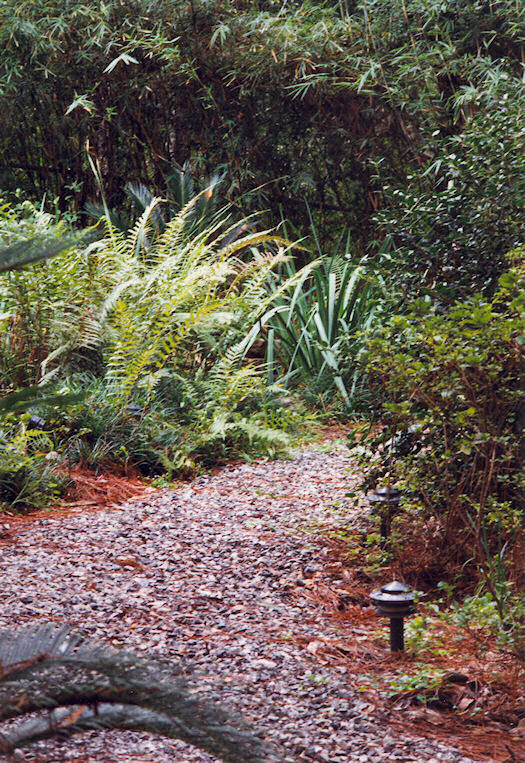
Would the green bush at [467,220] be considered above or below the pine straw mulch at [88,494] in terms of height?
above

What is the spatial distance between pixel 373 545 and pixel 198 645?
940mm

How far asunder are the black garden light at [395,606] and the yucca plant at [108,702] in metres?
1.31

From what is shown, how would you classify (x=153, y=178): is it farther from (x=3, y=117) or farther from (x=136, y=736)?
(x=136, y=736)

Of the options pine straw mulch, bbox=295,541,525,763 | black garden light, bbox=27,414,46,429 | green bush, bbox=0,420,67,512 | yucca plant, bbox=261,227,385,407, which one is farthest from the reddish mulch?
yucca plant, bbox=261,227,385,407

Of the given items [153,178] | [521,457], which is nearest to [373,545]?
[521,457]

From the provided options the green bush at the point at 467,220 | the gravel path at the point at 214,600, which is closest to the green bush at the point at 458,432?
the green bush at the point at 467,220

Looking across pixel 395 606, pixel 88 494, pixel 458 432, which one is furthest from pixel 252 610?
pixel 88 494

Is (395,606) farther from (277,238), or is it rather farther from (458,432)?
(277,238)

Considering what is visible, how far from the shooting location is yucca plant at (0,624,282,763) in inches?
27.0

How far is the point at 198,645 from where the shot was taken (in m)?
2.07

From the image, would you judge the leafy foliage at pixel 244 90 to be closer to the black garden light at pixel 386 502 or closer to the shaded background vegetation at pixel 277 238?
the shaded background vegetation at pixel 277 238

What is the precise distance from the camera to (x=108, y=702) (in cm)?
71

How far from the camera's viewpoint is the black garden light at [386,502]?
103 inches

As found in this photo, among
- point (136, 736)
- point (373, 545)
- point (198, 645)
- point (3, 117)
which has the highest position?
point (3, 117)
